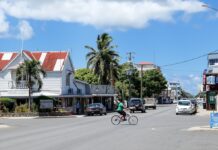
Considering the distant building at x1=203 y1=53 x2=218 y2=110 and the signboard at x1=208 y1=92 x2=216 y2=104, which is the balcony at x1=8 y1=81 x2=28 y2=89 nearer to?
the distant building at x1=203 y1=53 x2=218 y2=110

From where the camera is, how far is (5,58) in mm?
65375

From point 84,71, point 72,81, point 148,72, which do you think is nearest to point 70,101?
point 72,81

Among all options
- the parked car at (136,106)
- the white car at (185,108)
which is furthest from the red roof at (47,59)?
the white car at (185,108)

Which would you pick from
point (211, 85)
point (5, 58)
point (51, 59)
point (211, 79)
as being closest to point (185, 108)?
point (211, 79)

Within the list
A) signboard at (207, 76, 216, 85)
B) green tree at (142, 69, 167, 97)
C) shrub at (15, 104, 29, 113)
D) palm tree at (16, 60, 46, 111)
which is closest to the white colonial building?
palm tree at (16, 60, 46, 111)

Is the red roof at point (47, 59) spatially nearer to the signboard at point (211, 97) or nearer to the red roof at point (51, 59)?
the red roof at point (51, 59)

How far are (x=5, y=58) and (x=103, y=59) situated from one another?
19.2 metres

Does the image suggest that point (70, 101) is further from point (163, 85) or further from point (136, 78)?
point (163, 85)

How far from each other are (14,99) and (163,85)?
3135 inches

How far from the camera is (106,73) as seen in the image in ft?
267

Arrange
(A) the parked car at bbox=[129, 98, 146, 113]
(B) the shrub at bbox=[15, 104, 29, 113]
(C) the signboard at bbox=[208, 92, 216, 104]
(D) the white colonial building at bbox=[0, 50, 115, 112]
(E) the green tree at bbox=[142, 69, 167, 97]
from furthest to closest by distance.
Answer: (E) the green tree at bbox=[142, 69, 167, 97]
(C) the signboard at bbox=[208, 92, 216, 104]
(A) the parked car at bbox=[129, 98, 146, 113]
(D) the white colonial building at bbox=[0, 50, 115, 112]
(B) the shrub at bbox=[15, 104, 29, 113]

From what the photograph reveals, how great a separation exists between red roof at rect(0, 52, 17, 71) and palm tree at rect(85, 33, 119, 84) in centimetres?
1774

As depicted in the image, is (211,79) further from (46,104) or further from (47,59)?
(47,59)

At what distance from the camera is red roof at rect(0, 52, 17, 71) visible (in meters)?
63.8
